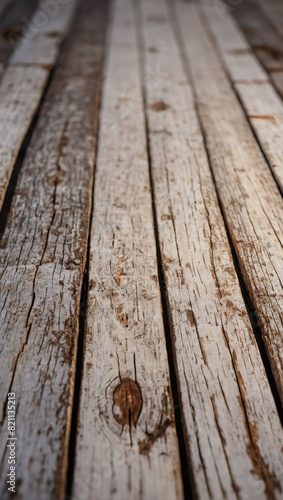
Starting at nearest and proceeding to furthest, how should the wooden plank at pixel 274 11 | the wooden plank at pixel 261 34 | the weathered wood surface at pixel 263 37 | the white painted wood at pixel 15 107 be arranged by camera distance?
the white painted wood at pixel 15 107, the weathered wood surface at pixel 263 37, the wooden plank at pixel 261 34, the wooden plank at pixel 274 11

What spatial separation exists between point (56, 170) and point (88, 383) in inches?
34.8

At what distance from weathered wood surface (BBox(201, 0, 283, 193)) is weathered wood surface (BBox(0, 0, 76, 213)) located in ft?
3.42

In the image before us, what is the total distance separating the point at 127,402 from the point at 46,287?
1.31ft

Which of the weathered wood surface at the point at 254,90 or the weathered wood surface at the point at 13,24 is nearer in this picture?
the weathered wood surface at the point at 254,90

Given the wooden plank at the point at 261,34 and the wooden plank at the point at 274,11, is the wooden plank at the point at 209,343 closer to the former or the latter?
the wooden plank at the point at 261,34

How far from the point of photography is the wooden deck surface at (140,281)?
2.47 ft

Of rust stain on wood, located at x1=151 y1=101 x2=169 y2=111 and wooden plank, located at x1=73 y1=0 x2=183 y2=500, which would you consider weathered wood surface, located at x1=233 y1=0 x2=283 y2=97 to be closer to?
rust stain on wood, located at x1=151 y1=101 x2=169 y2=111

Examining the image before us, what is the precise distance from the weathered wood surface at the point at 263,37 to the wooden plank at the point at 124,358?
1.19m

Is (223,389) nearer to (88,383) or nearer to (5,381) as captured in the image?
(88,383)

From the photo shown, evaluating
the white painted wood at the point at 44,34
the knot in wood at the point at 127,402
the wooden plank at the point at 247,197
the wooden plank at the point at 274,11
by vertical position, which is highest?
the wooden plank at the point at 274,11

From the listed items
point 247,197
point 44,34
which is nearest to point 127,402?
point 247,197

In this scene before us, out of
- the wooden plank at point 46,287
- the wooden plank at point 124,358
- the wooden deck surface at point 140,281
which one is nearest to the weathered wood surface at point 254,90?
the wooden deck surface at point 140,281

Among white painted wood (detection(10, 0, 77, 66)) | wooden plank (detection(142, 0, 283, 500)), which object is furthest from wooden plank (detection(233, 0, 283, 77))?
white painted wood (detection(10, 0, 77, 66))

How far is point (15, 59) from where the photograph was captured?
7.14 feet
